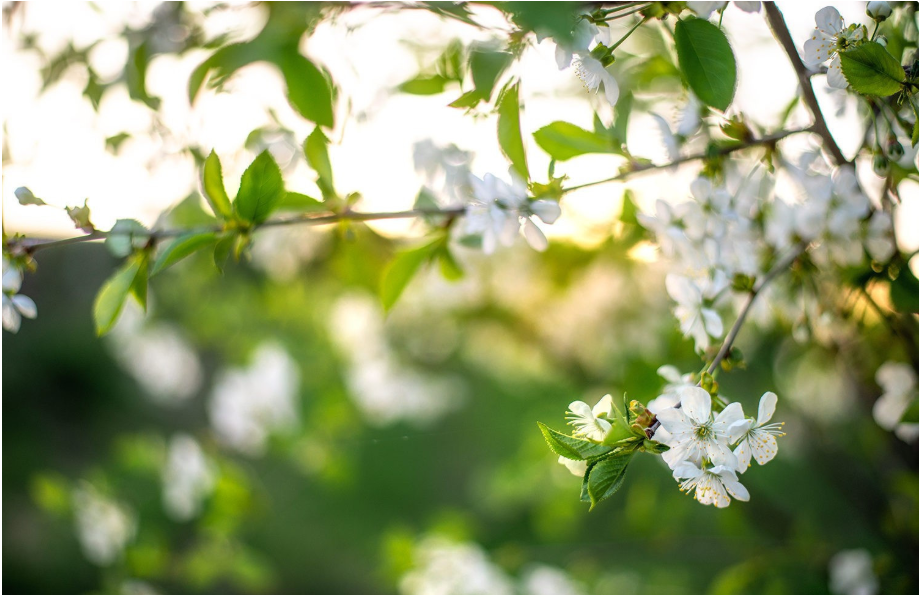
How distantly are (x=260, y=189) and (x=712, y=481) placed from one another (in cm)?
38

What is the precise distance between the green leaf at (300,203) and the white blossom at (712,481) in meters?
0.38

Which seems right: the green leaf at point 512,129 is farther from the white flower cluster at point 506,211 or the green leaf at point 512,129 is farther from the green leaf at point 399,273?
the green leaf at point 399,273

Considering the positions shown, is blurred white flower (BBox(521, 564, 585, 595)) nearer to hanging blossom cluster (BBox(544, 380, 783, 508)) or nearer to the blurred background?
the blurred background

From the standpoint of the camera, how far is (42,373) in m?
3.57

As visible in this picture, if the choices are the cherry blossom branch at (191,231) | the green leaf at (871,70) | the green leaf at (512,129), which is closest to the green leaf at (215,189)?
the cherry blossom branch at (191,231)

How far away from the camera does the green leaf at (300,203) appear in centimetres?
55

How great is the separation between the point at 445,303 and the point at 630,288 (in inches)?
18.3

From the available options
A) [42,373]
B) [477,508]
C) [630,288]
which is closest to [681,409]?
[630,288]

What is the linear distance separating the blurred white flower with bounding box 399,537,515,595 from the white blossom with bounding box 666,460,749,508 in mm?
762

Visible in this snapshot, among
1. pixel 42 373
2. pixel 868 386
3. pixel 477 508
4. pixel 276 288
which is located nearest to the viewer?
pixel 868 386

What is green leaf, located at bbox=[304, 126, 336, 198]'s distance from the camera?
0.55 m

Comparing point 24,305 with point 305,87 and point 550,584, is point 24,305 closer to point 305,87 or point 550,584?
point 305,87

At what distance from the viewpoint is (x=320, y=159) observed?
1.85 feet

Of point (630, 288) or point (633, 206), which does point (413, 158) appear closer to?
point (633, 206)
